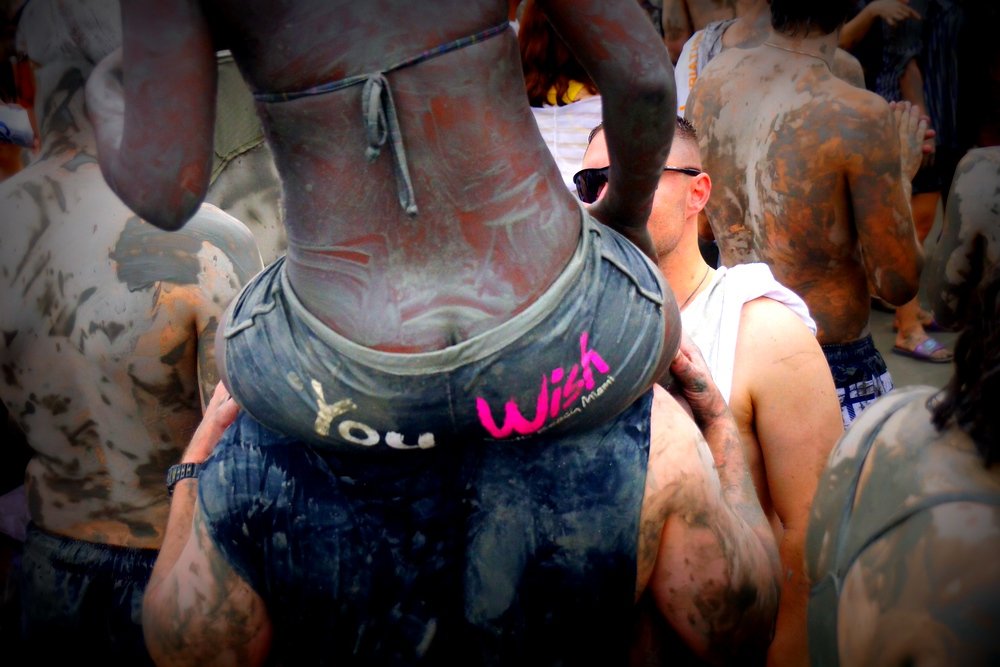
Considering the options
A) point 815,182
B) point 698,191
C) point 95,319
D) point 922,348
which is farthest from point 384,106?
point 922,348

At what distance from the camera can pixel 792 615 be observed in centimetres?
216

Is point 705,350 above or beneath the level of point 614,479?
beneath

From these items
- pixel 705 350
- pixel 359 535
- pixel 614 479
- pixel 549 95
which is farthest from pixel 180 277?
pixel 549 95

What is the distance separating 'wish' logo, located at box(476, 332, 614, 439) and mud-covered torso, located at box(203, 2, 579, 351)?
12 centimetres

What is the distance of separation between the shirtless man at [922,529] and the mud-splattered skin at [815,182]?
1.92 m

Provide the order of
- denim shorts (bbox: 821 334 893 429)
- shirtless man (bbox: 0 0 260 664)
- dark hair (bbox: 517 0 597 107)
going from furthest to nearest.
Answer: dark hair (bbox: 517 0 597 107)
denim shorts (bbox: 821 334 893 429)
shirtless man (bbox: 0 0 260 664)

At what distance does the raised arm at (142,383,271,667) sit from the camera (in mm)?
1475

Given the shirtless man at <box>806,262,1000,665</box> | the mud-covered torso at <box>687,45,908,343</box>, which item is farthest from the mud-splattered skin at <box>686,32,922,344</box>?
the shirtless man at <box>806,262,1000,665</box>

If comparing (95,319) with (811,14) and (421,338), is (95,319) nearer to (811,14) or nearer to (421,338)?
(421,338)

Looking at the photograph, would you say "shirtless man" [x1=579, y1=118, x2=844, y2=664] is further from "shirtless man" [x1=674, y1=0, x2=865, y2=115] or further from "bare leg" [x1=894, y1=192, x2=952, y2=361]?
"bare leg" [x1=894, y1=192, x2=952, y2=361]

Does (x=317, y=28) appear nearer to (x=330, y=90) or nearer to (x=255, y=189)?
(x=330, y=90)

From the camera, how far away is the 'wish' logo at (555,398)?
4.32 ft

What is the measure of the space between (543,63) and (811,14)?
123 cm

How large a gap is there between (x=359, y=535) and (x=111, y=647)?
1.13m
